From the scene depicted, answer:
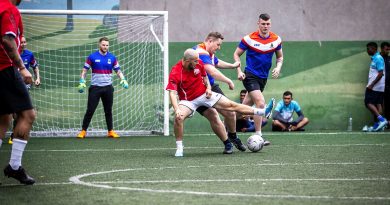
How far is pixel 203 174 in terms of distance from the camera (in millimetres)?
8164

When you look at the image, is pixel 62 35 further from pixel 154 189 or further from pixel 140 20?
pixel 154 189

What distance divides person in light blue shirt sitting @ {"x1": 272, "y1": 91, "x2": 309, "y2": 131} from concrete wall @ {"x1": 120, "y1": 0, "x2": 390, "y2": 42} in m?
1.68

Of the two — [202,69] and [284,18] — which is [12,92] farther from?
[284,18]

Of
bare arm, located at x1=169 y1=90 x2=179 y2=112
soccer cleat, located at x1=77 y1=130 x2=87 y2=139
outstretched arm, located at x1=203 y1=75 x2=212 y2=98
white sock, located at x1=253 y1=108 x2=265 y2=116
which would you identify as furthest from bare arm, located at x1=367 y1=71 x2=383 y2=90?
bare arm, located at x1=169 y1=90 x2=179 y2=112

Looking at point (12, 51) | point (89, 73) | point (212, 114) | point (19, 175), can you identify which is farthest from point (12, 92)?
point (89, 73)

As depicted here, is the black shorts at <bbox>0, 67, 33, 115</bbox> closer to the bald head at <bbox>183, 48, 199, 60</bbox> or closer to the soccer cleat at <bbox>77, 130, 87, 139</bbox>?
the bald head at <bbox>183, 48, 199, 60</bbox>

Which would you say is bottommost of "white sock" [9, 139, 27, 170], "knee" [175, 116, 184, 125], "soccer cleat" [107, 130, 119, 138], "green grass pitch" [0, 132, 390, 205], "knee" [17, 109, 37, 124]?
"soccer cleat" [107, 130, 119, 138]

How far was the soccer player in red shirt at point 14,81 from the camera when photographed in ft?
23.2

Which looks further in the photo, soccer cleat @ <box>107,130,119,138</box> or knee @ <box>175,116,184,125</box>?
soccer cleat @ <box>107,130,119,138</box>

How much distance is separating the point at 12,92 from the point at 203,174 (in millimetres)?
2181

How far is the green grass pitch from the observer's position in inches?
251

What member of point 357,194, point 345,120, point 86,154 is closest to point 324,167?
point 357,194

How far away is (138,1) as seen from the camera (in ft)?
60.0

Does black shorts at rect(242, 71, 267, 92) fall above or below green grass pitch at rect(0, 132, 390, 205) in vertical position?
above
